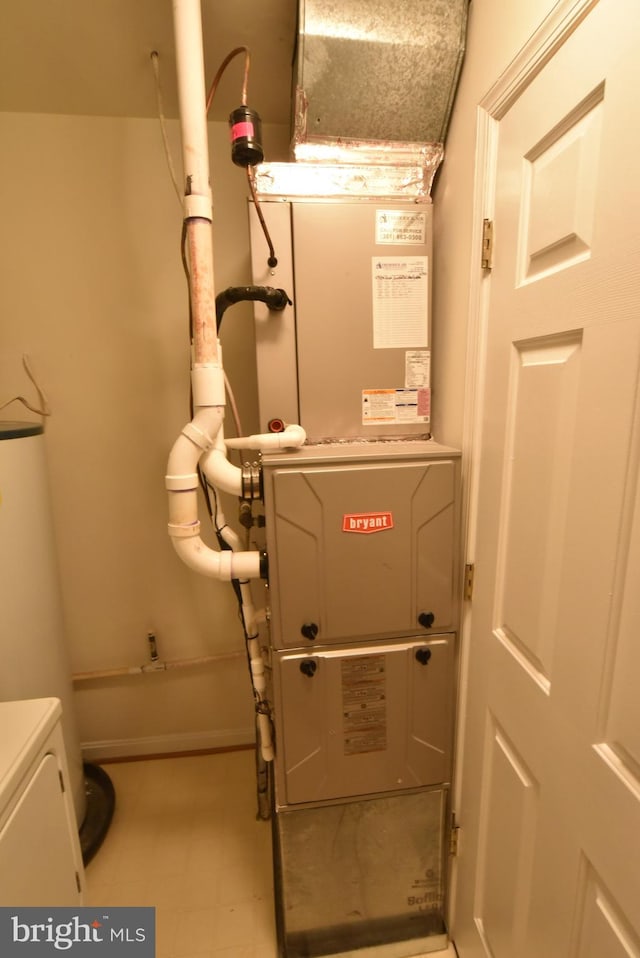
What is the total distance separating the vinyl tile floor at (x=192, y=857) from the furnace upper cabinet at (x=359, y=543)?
989mm

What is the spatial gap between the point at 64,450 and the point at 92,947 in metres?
1.39

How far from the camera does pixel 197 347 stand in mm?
1025

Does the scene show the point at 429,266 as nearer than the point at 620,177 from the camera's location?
No

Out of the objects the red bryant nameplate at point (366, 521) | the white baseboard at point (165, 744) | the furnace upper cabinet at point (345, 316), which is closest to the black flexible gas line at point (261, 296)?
the furnace upper cabinet at point (345, 316)

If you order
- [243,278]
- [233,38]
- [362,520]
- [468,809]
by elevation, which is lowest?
[468,809]

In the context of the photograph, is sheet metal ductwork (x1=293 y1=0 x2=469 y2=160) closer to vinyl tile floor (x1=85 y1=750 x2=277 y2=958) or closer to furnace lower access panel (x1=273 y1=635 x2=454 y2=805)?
furnace lower access panel (x1=273 y1=635 x2=454 y2=805)

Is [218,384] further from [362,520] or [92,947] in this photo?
[92,947]

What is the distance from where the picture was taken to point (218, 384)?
3.41 ft

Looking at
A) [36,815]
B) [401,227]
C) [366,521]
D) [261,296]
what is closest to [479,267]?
[401,227]

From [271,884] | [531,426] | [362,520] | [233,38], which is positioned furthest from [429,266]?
[271,884]

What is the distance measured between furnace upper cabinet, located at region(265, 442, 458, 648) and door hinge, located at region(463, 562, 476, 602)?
3 centimetres

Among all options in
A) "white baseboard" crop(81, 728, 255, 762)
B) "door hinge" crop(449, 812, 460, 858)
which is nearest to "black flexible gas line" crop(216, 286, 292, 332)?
"door hinge" crop(449, 812, 460, 858)

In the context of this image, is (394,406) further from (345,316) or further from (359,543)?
(359,543)

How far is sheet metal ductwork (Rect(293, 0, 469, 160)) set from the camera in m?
0.98
